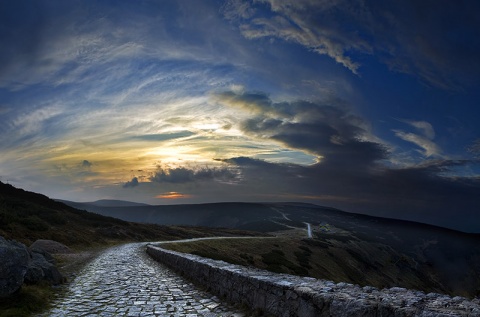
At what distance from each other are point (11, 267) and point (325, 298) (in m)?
8.40

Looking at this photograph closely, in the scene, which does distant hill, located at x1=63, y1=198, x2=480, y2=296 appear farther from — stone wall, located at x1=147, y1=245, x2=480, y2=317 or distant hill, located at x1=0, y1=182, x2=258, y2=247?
stone wall, located at x1=147, y1=245, x2=480, y2=317

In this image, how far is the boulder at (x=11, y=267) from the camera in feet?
26.7

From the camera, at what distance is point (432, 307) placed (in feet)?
14.9

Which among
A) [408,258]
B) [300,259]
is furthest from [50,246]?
[408,258]

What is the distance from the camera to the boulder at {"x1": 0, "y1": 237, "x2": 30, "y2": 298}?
812 cm

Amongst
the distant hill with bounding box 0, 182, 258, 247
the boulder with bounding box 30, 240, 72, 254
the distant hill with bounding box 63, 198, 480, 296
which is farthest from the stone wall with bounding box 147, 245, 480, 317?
the distant hill with bounding box 63, 198, 480, 296

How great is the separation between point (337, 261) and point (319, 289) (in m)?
70.5

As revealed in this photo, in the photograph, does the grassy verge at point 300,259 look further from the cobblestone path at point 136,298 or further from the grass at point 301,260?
the cobblestone path at point 136,298

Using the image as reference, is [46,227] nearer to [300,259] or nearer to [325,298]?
[325,298]

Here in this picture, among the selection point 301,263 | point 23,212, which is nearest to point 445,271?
point 301,263

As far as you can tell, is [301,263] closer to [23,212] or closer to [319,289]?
[23,212]

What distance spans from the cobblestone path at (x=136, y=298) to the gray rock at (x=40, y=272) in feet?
2.63

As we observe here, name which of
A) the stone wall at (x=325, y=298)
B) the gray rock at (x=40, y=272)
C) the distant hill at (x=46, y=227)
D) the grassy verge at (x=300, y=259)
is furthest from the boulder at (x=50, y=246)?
the stone wall at (x=325, y=298)

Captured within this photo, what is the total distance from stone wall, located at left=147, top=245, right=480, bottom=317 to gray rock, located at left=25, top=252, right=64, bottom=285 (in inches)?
236
